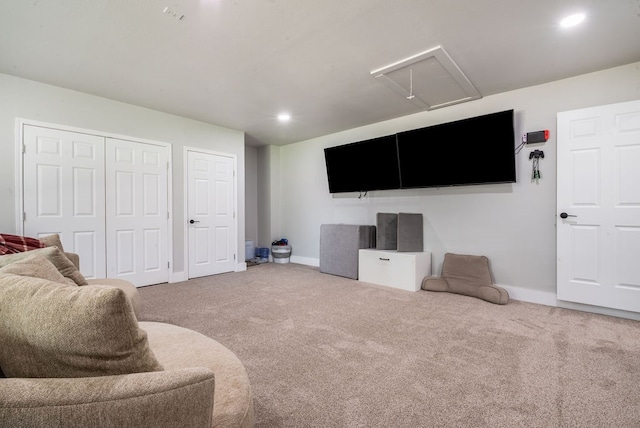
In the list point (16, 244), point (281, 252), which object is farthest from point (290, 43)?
point (281, 252)

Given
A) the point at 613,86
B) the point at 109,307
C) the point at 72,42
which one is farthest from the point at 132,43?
the point at 613,86

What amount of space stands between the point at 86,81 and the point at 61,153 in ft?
2.95

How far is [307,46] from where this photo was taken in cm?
252

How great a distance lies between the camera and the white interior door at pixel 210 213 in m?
4.56

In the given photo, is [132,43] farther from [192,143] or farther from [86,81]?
[192,143]

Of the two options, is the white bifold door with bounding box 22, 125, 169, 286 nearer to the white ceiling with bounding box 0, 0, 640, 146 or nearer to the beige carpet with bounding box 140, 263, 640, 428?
the white ceiling with bounding box 0, 0, 640, 146

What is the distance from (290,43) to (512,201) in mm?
3013

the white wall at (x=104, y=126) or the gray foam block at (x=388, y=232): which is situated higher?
the white wall at (x=104, y=126)

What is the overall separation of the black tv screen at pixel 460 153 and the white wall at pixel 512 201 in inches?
6.1

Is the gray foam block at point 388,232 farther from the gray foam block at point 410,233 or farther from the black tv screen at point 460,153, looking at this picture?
the black tv screen at point 460,153

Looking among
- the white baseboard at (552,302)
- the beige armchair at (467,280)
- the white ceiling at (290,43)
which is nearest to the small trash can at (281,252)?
the beige armchair at (467,280)

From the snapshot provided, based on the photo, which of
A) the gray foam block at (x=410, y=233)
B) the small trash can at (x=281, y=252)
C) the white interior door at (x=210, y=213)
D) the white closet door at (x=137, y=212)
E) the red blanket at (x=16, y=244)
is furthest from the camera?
the small trash can at (x=281, y=252)

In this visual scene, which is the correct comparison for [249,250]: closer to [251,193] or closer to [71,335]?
[251,193]

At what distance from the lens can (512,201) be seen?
136 inches
